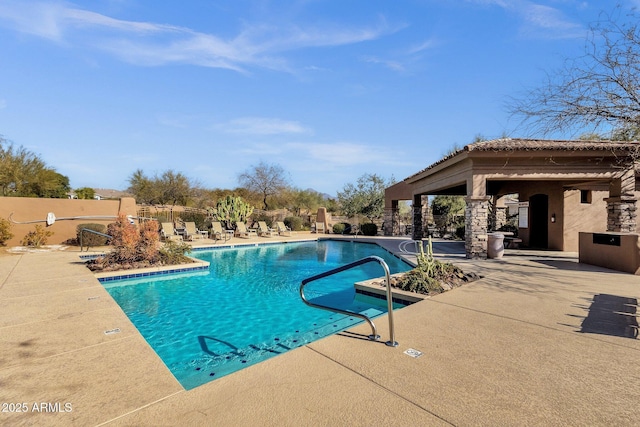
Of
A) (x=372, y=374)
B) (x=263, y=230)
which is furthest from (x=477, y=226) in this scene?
(x=263, y=230)

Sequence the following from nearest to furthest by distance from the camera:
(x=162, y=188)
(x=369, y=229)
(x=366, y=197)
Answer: (x=369, y=229)
(x=366, y=197)
(x=162, y=188)

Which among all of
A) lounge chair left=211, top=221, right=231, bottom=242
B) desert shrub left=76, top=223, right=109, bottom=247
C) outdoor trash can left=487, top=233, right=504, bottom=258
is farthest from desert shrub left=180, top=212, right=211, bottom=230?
Result: outdoor trash can left=487, top=233, right=504, bottom=258

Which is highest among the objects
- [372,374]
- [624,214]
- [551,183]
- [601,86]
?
A: [601,86]

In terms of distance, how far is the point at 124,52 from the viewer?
12109 mm

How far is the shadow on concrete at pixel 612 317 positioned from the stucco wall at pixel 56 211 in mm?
15159

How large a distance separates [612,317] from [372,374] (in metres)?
4.01

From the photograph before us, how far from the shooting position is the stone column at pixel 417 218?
17.9 metres

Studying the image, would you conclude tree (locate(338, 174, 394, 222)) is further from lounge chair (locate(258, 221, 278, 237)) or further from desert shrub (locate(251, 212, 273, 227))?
lounge chair (locate(258, 221, 278, 237))

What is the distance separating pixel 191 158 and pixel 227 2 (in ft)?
60.3

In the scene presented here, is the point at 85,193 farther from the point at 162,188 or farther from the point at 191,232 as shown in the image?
the point at 191,232

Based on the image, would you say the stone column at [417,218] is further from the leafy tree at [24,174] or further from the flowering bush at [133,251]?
the leafy tree at [24,174]

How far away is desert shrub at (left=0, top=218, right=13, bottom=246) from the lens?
13305mm

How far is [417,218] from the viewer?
59.0 feet

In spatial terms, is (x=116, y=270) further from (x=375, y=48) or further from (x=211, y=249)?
(x=375, y=48)
